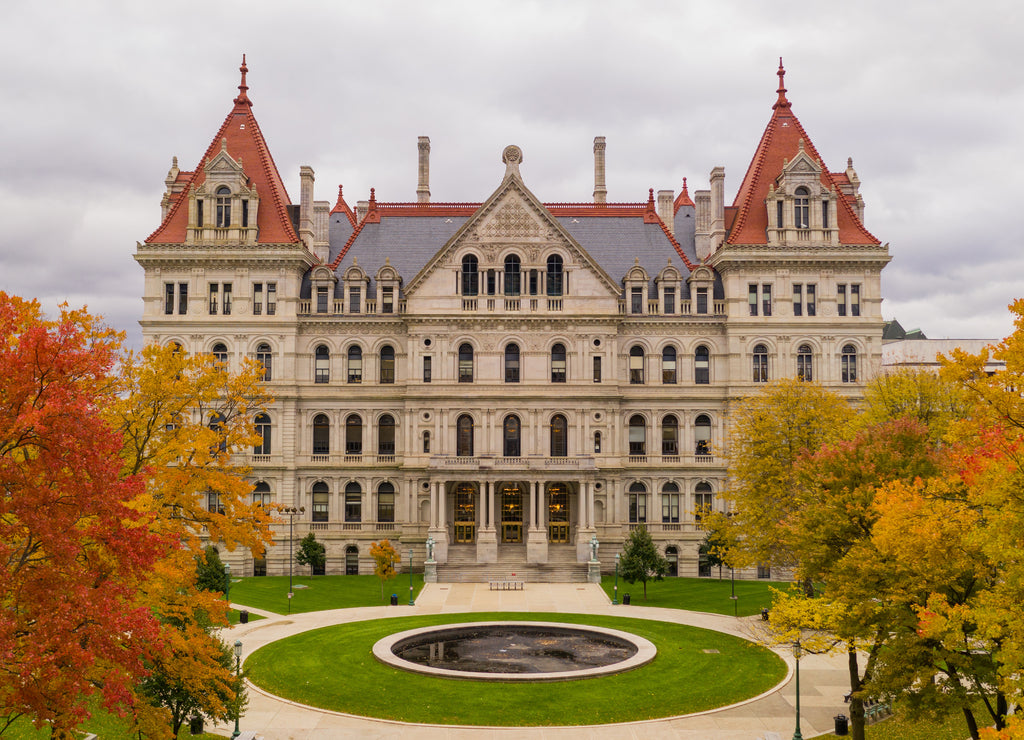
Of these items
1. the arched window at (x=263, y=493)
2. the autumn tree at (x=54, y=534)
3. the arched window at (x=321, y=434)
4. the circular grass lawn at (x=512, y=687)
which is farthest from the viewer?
the arched window at (x=321, y=434)

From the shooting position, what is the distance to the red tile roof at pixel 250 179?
57.3m

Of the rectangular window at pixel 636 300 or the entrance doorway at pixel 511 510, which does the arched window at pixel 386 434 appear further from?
the rectangular window at pixel 636 300

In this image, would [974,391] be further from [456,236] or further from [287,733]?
[456,236]

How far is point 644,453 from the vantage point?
191ft

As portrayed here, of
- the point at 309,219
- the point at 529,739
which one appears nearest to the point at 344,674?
the point at 529,739

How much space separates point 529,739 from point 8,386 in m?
18.1

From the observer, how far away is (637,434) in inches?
2308

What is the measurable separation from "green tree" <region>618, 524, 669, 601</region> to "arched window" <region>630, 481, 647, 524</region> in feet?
28.5

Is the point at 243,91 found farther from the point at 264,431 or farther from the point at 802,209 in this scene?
the point at 802,209

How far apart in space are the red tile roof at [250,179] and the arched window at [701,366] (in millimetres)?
29898

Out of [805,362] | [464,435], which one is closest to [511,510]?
[464,435]

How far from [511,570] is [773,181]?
33.6 meters

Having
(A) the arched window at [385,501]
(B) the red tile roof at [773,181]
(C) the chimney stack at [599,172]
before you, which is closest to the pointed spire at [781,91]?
(B) the red tile roof at [773,181]

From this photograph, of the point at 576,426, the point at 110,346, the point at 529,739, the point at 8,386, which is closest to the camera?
the point at 8,386
